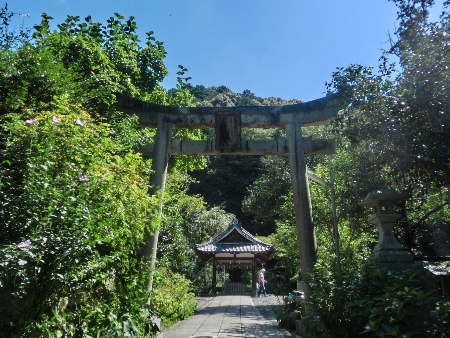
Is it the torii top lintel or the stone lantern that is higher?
the torii top lintel

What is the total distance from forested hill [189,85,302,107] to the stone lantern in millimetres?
52298

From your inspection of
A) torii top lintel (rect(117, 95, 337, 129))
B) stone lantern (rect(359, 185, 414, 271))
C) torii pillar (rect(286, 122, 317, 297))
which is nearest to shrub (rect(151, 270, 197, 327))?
torii pillar (rect(286, 122, 317, 297))

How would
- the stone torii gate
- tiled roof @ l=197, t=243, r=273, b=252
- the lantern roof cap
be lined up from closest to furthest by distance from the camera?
the lantern roof cap
the stone torii gate
tiled roof @ l=197, t=243, r=273, b=252

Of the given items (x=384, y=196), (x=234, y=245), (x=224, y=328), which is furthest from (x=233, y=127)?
(x=234, y=245)

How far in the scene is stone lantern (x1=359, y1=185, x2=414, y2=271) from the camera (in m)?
5.73

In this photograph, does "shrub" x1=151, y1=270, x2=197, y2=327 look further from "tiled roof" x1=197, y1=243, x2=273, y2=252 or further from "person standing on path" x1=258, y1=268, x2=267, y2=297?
"tiled roof" x1=197, y1=243, x2=273, y2=252

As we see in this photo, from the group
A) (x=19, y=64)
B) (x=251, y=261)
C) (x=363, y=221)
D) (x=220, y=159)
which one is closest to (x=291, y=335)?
(x=363, y=221)

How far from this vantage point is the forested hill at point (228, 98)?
199ft

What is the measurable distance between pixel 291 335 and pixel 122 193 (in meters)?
4.83

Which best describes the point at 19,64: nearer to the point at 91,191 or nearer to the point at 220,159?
the point at 91,191

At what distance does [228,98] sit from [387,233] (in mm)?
58311

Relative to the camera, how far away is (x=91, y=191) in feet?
13.5

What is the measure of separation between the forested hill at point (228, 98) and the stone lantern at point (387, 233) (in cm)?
5230

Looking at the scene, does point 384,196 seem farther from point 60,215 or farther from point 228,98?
point 228,98
